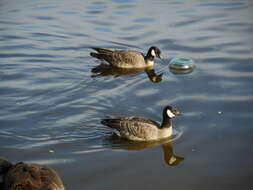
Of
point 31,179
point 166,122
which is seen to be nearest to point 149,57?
point 166,122

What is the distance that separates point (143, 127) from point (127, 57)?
518cm

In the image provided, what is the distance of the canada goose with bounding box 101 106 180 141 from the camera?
10.5 metres

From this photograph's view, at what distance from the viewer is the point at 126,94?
41.6 ft

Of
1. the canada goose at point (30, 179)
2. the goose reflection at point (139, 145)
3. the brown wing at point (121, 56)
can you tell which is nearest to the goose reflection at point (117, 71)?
the brown wing at point (121, 56)

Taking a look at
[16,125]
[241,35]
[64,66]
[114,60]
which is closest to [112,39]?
[114,60]

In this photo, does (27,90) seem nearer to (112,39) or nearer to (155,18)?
(112,39)

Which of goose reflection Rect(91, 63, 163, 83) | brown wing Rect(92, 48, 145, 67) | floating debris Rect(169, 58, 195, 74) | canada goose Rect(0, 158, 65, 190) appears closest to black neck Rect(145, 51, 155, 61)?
brown wing Rect(92, 48, 145, 67)

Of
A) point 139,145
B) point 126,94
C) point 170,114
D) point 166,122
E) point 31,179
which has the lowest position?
point 139,145

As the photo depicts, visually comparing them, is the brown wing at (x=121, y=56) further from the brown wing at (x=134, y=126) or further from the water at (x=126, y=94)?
the brown wing at (x=134, y=126)

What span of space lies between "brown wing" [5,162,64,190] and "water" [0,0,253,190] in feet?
2.52

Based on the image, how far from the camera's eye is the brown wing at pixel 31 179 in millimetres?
7480

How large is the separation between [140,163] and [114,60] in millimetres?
6680

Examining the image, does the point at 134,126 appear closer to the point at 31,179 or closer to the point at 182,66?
the point at 31,179

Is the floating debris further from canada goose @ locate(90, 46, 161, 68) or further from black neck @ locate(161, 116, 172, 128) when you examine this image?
black neck @ locate(161, 116, 172, 128)
